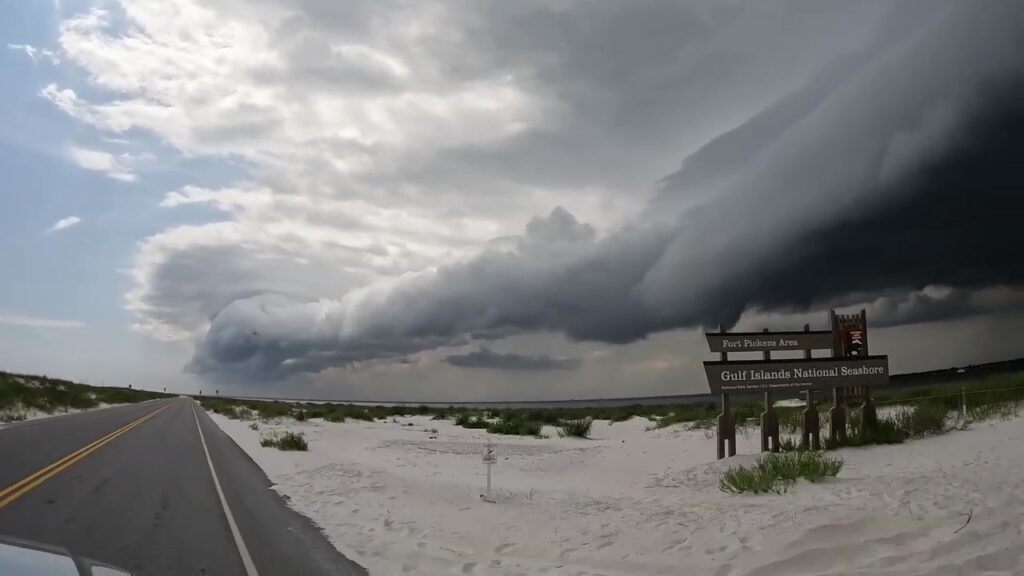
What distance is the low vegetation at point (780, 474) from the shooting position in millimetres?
10992

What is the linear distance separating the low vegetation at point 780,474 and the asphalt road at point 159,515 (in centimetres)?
668

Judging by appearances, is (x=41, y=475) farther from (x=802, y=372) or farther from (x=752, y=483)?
(x=802, y=372)

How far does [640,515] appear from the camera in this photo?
10.4 m

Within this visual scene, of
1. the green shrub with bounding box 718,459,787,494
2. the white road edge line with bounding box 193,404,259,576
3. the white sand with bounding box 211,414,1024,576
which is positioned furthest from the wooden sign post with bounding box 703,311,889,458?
the white road edge line with bounding box 193,404,259,576

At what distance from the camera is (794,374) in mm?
16828

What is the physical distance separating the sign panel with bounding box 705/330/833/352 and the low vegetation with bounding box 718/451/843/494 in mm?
4705

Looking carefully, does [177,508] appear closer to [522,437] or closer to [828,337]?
[828,337]

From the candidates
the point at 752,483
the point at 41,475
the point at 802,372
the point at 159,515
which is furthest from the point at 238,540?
the point at 802,372

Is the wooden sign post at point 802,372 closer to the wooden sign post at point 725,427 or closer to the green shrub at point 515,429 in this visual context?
the wooden sign post at point 725,427

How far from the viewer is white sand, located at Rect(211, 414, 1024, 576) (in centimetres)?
723

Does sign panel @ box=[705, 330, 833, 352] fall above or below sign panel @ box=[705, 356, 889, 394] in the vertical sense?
above

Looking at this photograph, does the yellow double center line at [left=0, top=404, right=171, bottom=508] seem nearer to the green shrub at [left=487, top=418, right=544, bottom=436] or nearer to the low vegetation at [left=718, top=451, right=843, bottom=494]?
the low vegetation at [left=718, top=451, right=843, bottom=494]

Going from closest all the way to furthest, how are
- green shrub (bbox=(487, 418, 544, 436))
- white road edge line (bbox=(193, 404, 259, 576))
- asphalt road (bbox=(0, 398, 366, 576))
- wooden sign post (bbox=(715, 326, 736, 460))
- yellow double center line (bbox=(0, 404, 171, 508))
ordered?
white road edge line (bbox=(193, 404, 259, 576)) → asphalt road (bbox=(0, 398, 366, 576)) → yellow double center line (bbox=(0, 404, 171, 508)) → wooden sign post (bbox=(715, 326, 736, 460)) → green shrub (bbox=(487, 418, 544, 436))

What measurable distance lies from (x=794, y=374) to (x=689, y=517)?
28.0 ft
